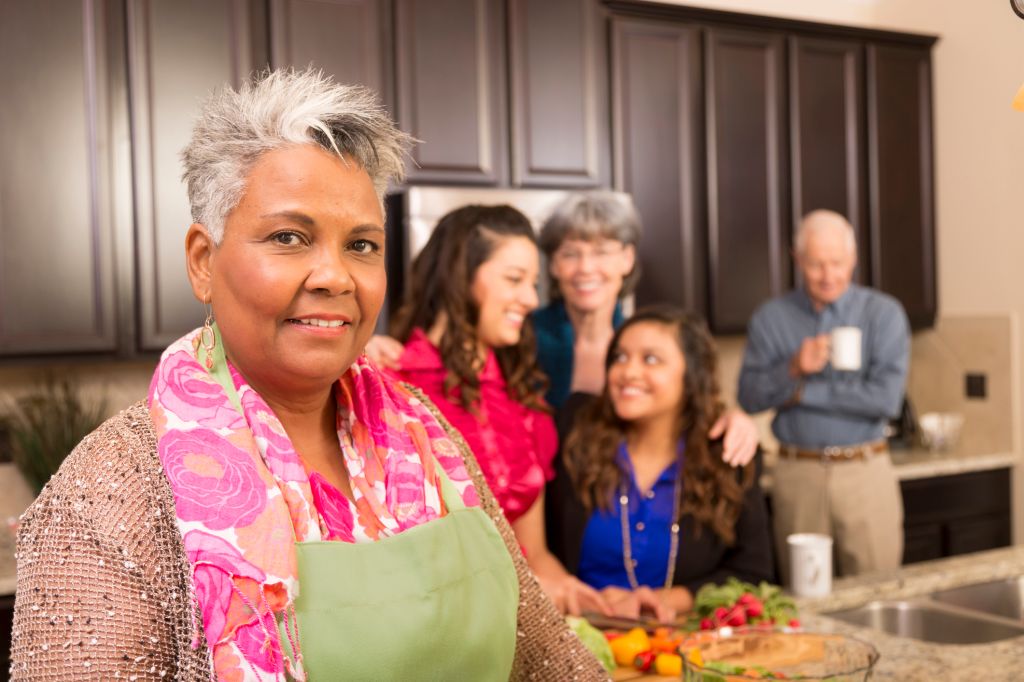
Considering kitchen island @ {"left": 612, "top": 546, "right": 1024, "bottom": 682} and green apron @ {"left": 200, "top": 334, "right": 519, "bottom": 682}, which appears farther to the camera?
kitchen island @ {"left": 612, "top": 546, "right": 1024, "bottom": 682}

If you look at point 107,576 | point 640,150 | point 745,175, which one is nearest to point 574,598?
point 107,576

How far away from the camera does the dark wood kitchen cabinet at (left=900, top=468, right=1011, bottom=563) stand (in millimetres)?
4082

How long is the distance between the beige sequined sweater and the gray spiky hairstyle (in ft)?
0.81

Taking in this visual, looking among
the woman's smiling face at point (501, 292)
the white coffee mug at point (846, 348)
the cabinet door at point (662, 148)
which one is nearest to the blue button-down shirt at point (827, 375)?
the white coffee mug at point (846, 348)

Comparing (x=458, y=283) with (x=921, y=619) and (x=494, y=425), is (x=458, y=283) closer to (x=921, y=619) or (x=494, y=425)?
(x=494, y=425)

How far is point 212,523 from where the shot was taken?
38.9 inches

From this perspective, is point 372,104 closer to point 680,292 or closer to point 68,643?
point 68,643

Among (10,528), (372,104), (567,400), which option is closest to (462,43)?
(567,400)

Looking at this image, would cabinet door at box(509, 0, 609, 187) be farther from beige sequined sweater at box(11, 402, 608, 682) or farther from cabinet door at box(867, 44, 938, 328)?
beige sequined sweater at box(11, 402, 608, 682)

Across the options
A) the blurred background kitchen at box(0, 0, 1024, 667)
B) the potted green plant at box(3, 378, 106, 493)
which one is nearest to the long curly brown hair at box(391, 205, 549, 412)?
the blurred background kitchen at box(0, 0, 1024, 667)

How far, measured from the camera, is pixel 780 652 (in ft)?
4.66

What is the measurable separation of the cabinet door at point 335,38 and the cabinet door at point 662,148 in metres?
0.90

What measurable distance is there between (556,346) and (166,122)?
1.31 metres

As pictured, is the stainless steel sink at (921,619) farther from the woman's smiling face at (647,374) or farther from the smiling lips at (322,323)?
the smiling lips at (322,323)
